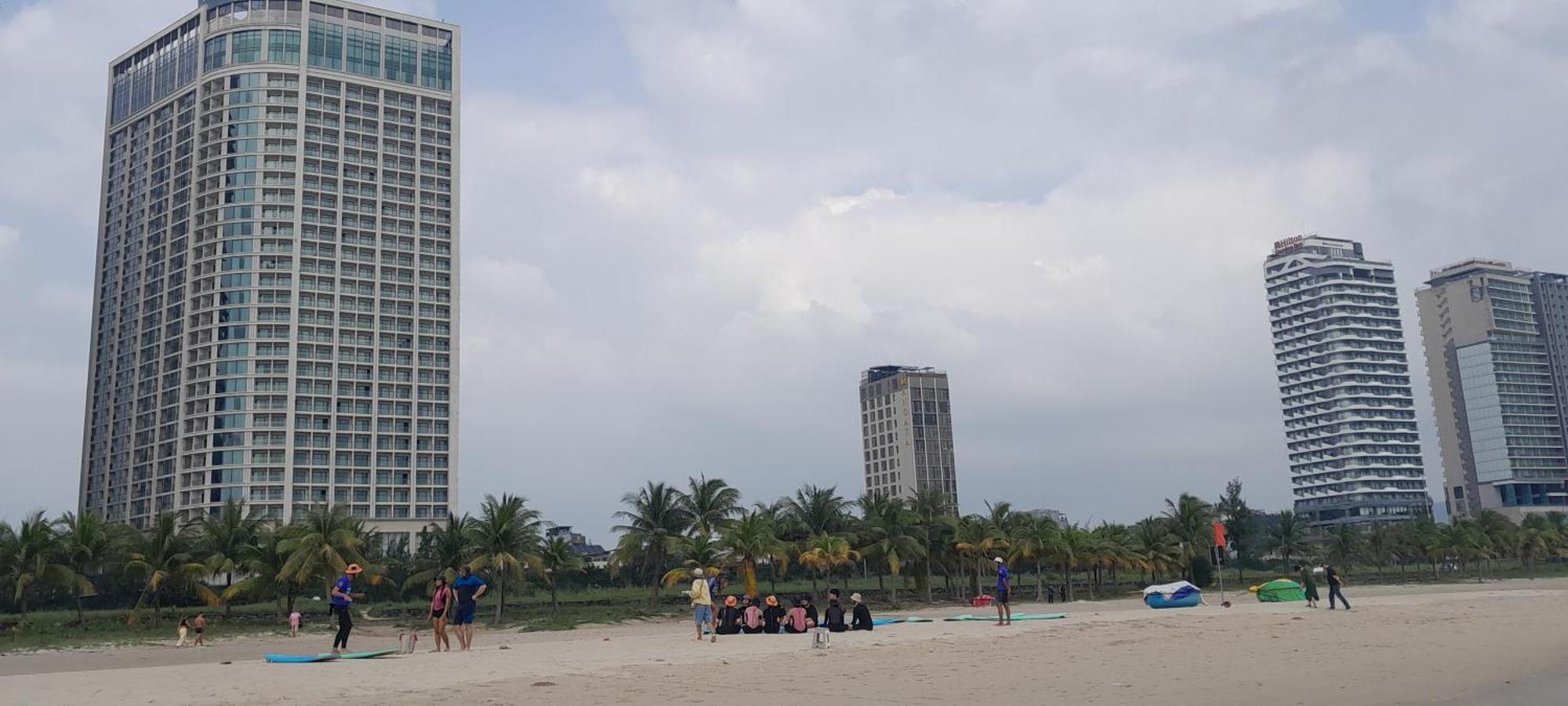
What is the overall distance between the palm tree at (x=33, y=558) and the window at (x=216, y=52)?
8247 cm

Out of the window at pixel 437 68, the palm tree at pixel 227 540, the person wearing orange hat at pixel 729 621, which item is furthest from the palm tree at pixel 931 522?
the window at pixel 437 68

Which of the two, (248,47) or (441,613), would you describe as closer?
(441,613)

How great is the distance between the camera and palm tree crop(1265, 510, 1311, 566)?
7906cm

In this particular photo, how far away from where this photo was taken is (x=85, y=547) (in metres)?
42.7

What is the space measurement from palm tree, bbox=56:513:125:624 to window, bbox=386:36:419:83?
8120 centimetres

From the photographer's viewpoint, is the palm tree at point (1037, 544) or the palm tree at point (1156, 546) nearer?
the palm tree at point (1037, 544)

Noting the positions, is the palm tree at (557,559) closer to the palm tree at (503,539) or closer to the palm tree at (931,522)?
the palm tree at (503,539)

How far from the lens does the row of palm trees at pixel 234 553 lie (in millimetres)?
41875

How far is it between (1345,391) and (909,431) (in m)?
74.7

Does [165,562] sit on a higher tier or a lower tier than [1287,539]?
higher

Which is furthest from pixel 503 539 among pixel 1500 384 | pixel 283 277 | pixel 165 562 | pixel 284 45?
pixel 1500 384

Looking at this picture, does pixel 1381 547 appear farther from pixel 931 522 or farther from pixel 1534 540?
pixel 931 522

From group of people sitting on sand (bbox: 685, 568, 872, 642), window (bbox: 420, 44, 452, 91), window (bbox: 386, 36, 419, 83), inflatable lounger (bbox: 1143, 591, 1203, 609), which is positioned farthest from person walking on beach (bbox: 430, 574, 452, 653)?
window (bbox: 420, 44, 452, 91)

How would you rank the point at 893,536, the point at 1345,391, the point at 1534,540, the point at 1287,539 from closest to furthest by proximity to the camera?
the point at 893,536, the point at 1287,539, the point at 1534,540, the point at 1345,391
